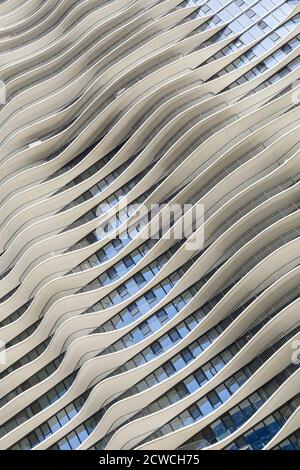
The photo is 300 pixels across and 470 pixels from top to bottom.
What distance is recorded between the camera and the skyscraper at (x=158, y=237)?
3856 centimetres

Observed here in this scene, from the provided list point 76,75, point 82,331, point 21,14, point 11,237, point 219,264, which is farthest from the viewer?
point 21,14

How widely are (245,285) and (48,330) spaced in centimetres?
1385

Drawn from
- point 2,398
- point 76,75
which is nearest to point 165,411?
point 2,398

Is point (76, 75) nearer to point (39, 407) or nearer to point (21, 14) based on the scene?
point (21, 14)

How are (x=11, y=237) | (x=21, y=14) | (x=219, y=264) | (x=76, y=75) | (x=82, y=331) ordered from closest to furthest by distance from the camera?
(x=219, y=264)
(x=82, y=331)
(x=11, y=237)
(x=76, y=75)
(x=21, y=14)

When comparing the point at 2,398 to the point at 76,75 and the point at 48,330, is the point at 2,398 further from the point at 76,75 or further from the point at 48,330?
the point at 76,75

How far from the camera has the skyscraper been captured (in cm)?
3856

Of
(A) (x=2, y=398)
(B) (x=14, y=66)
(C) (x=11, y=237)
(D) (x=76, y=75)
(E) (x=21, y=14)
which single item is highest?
(E) (x=21, y=14)

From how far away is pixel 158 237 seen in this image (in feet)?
149

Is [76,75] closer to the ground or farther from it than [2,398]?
farther from it

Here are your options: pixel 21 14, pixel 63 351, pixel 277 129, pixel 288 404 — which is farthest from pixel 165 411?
pixel 21 14

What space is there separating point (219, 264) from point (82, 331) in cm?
926

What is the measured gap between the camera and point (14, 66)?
6072 centimetres

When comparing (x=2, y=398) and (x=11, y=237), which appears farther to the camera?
(x=11, y=237)
